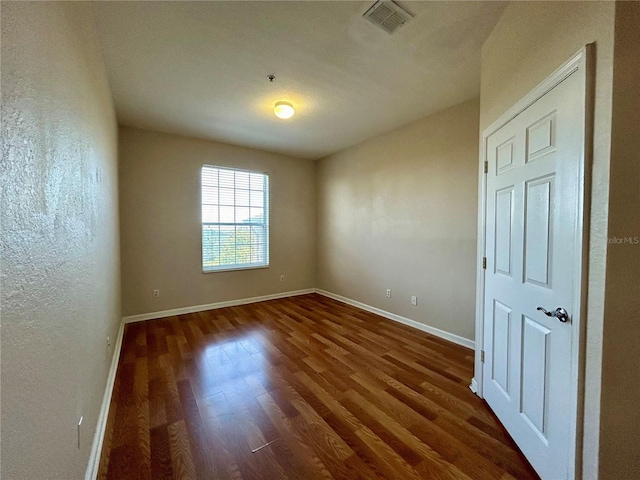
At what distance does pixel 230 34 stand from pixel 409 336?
137 inches

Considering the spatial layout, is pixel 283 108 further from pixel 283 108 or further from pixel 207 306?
pixel 207 306

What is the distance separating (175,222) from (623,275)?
458 cm

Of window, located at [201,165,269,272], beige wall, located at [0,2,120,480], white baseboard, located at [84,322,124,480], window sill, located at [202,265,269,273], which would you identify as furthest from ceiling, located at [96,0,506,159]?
white baseboard, located at [84,322,124,480]

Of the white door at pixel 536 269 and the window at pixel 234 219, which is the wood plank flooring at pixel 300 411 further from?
the window at pixel 234 219

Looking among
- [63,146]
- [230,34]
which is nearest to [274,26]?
[230,34]

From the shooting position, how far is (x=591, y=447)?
1083 mm

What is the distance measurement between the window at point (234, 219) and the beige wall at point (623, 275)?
4404mm

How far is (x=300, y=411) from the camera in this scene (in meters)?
1.88

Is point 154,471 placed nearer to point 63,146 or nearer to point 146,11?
point 63,146

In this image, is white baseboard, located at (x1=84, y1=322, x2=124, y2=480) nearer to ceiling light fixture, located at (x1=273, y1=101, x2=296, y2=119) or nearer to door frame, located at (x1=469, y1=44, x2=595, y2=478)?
door frame, located at (x1=469, y1=44, x2=595, y2=478)

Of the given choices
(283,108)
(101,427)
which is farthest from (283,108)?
(101,427)

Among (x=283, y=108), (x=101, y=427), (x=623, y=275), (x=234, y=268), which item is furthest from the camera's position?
(x=234, y=268)

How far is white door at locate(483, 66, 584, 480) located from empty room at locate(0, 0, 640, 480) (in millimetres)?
15

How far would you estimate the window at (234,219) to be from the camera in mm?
4332
